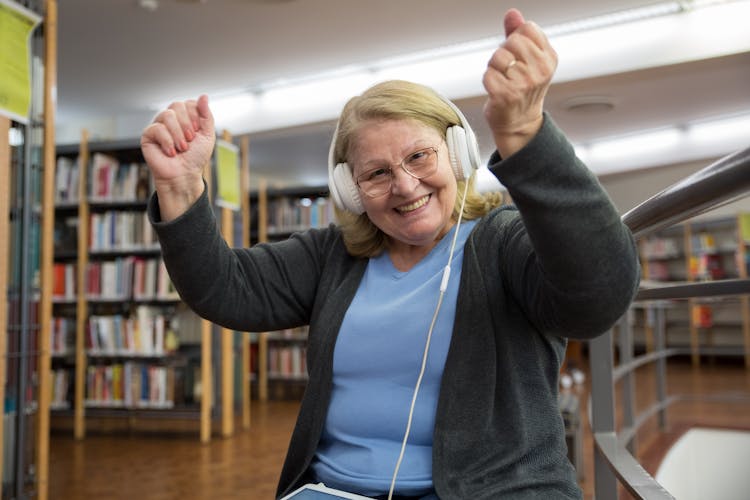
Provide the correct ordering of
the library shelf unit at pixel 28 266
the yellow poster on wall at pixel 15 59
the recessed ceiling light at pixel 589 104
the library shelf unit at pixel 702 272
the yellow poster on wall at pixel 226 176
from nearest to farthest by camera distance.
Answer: the yellow poster on wall at pixel 15 59, the library shelf unit at pixel 28 266, the yellow poster on wall at pixel 226 176, the recessed ceiling light at pixel 589 104, the library shelf unit at pixel 702 272

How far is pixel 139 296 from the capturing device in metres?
4.54

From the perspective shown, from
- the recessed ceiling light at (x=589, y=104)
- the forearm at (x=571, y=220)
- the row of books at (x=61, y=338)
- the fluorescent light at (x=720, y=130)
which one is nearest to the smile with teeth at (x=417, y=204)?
the forearm at (x=571, y=220)

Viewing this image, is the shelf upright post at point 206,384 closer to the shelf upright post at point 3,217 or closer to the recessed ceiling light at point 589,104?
the shelf upright post at point 3,217

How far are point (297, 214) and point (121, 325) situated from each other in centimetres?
200

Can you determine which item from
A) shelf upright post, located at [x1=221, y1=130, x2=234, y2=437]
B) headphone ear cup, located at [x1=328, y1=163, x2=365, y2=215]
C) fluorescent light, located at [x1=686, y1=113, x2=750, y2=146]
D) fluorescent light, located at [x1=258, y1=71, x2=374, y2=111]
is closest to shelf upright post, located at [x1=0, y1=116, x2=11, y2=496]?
headphone ear cup, located at [x1=328, y1=163, x2=365, y2=215]

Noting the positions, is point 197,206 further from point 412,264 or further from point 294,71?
point 294,71

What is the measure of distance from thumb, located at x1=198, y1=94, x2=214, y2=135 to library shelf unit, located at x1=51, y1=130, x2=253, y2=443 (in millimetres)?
3573

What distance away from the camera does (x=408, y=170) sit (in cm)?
92

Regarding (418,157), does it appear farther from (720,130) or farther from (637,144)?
(637,144)

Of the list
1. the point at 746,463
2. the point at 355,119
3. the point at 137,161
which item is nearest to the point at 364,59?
the point at 137,161

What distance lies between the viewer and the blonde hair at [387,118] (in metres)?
0.93

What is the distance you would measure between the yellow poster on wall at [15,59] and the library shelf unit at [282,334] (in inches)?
143

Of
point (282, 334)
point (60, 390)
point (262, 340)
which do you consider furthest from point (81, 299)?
point (282, 334)

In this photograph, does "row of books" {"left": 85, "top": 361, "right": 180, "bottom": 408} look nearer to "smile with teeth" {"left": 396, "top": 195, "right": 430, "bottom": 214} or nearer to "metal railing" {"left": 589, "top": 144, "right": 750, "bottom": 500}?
"metal railing" {"left": 589, "top": 144, "right": 750, "bottom": 500}
